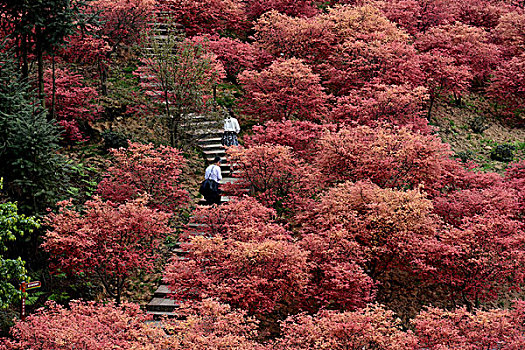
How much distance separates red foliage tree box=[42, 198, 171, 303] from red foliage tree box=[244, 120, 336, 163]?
4.36m

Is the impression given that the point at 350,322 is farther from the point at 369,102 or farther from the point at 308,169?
the point at 369,102

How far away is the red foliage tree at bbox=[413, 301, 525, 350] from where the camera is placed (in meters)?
7.62

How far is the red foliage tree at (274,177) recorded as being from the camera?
11.9m

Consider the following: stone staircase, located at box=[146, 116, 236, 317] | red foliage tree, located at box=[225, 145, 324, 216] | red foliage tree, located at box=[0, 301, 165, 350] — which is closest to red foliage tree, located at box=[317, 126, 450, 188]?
red foliage tree, located at box=[225, 145, 324, 216]

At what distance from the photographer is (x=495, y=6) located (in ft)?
81.9

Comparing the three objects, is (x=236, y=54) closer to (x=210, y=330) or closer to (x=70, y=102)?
(x=70, y=102)

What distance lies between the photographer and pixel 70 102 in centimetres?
1420

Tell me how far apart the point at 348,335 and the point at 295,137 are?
6.92 m

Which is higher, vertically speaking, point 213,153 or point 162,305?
point 213,153

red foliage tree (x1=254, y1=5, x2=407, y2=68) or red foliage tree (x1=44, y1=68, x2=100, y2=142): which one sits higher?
red foliage tree (x1=254, y1=5, x2=407, y2=68)

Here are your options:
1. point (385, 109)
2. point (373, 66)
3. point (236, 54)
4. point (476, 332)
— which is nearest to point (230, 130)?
point (385, 109)

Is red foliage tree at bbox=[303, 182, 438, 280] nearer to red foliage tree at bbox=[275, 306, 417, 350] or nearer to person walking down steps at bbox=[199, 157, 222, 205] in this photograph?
red foliage tree at bbox=[275, 306, 417, 350]

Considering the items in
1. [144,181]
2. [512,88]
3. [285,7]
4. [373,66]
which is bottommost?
[144,181]

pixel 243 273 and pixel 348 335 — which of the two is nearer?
pixel 348 335
